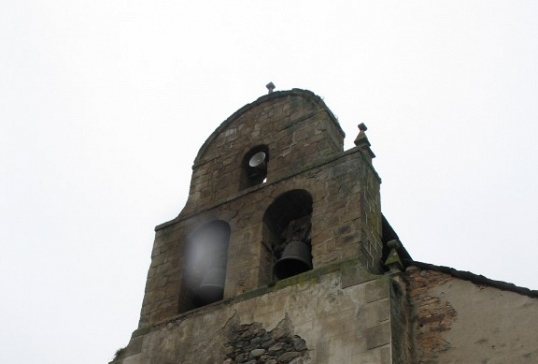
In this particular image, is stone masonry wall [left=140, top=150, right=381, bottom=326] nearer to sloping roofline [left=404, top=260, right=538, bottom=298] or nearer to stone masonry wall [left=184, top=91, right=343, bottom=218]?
stone masonry wall [left=184, top=91, right=343, bottom=218]

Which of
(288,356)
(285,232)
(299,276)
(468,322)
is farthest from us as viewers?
(285,232)

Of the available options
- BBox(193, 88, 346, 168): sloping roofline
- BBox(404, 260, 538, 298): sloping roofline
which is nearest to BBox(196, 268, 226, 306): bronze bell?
BBox(193, 88, 346, 168): sloping roofline

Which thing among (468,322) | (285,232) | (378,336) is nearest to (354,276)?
(378,336)

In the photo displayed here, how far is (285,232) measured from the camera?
10.1 m

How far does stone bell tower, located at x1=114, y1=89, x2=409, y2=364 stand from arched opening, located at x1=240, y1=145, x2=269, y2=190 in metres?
0.02

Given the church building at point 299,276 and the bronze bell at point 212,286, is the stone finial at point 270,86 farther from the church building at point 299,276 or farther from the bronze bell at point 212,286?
the bronze bell at point 212,286

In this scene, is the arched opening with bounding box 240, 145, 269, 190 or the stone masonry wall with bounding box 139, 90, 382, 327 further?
the arched opening with bounding box 240, 145, 269, 190

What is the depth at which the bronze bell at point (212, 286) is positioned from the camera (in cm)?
977

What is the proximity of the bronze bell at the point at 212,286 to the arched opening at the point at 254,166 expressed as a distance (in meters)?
1.41

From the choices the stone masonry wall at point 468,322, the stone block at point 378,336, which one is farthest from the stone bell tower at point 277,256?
the stone masonry wall at point 468,322

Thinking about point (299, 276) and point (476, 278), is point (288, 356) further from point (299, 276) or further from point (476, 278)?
point (476, 278)

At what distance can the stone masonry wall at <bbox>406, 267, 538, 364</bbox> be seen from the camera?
24.8ft

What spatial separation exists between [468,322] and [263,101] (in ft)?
15.7

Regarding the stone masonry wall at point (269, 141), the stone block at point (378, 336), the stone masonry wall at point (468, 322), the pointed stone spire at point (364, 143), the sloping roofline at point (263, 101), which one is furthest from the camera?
the sloping roofline at point (263, 101)
